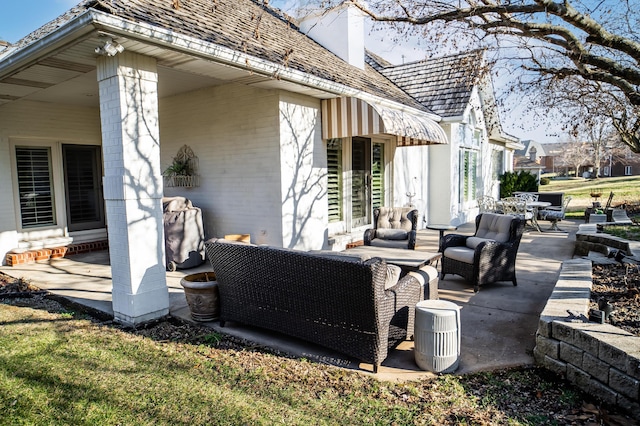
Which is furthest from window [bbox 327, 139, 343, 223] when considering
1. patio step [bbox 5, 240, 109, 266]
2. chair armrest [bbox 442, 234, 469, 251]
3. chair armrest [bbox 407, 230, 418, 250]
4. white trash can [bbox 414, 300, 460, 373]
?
patio step [bbox 5, 240, 109, 266]

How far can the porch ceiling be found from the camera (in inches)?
211

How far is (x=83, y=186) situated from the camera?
35.5ft

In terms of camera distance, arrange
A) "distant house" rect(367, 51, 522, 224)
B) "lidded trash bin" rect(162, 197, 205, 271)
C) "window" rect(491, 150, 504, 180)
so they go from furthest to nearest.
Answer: "window" rect(491, 150, 504, 180), "distant house" rect(367, 51, 522, 224), "lidded trash bin" rect(162, 197, 205, 271)

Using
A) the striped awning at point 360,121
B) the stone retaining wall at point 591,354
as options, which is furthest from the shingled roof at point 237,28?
the stone retaining wall at point 591,354

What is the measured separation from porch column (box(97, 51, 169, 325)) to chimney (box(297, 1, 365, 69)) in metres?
7.81

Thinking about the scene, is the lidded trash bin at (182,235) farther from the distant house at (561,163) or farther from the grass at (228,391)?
the distant house at (561,163)

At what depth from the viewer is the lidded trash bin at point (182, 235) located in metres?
8.17

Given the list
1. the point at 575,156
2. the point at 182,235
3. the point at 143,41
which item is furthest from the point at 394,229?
the point at 575,156

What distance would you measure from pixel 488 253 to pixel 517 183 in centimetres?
1736

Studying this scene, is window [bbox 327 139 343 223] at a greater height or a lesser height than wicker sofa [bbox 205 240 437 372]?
greater

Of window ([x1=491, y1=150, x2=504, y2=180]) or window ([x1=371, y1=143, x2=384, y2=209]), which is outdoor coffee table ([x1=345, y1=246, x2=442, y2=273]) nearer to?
window ([x1=371, y1=143, x2=384, y2=209])

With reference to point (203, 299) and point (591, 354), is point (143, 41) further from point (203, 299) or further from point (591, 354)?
point (591, 354)

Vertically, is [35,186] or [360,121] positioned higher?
[360,121]

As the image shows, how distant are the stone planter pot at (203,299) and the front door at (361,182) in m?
6.07
